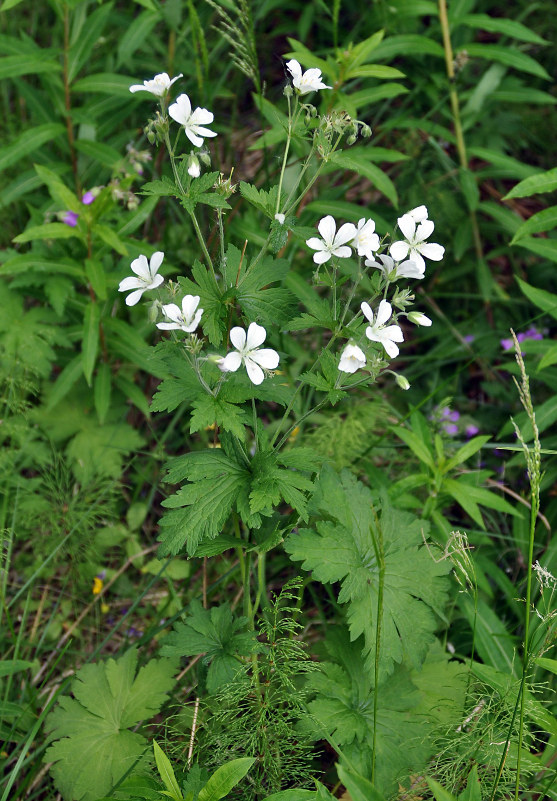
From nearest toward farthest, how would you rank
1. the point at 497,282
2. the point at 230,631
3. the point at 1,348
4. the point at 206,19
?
the point at 230,631
the point at 1,348
the point at 206,19
the point at 497,282

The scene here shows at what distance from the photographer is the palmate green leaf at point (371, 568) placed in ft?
6.45

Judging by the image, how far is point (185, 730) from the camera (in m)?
2.32

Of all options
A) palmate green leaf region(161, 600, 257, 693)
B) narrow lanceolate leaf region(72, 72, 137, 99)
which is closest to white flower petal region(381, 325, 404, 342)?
palmate green leaf region(161, 600, 257, 693)

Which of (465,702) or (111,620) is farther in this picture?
(111,620)

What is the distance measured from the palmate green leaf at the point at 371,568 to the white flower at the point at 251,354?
551 millimetres

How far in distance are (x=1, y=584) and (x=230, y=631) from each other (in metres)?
0.86

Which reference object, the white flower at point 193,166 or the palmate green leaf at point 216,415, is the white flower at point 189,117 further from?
the palmate green leaf at point 216,415

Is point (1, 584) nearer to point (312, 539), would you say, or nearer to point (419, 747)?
point (312, 539)

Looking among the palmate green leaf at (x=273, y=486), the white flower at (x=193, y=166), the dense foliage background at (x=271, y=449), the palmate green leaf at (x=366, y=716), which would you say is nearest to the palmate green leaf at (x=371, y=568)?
the dense foliage background at (x=271, y=449)

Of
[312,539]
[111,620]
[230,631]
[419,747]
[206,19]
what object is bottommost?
[111,620]

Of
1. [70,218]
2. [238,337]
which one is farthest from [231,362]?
[70,218]

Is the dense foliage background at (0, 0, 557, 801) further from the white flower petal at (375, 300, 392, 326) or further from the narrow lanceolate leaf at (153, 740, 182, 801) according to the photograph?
the white flower petal at (375, 300, 392, 326)

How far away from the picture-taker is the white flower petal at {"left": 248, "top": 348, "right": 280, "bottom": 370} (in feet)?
5.35

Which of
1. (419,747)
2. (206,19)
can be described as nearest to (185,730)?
(419,747)
